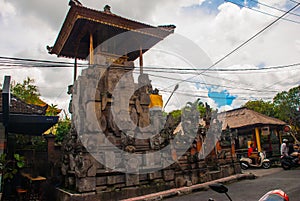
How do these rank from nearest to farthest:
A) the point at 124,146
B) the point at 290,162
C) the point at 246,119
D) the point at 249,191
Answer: the point at 249,191 < the point at 124,146 < the point at 290,162 < the point at 246,119

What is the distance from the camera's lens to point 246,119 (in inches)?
766

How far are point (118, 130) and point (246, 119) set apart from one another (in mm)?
12907

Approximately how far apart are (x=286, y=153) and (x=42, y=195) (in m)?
11.8

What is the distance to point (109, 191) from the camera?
24.5 ft

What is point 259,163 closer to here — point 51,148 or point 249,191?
point 249,191

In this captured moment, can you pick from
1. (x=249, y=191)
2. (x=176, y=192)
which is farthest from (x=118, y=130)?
(x=249, y=191)

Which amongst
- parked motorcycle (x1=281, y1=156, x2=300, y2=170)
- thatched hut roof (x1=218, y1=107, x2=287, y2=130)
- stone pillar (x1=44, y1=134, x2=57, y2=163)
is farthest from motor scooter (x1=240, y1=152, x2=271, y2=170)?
stone pillar (x1=44, y1=134, x2=57, y2=163)

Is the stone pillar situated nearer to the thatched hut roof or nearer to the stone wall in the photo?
the stone wall

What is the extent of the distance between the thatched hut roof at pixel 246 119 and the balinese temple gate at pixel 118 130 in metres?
7.81

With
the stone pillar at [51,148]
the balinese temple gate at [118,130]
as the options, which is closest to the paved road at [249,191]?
the balinese temple gate at [118,130]

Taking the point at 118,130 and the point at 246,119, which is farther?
the point at 246,119

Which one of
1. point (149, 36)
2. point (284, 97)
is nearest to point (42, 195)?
point (149, 36)

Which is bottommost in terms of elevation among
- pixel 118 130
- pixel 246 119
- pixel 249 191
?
pixel 249 191

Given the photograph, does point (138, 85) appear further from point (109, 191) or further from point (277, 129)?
point (277, 129)
